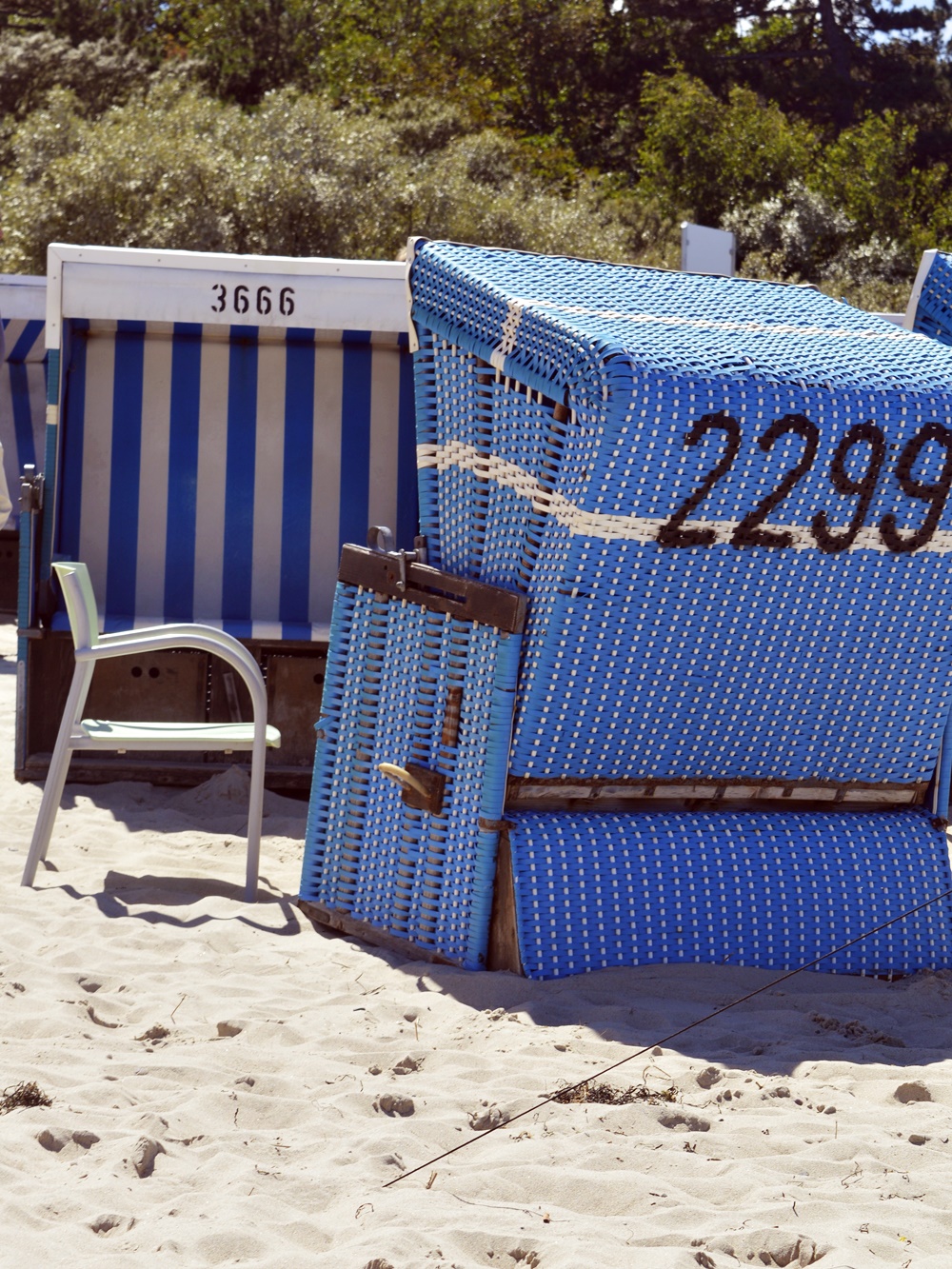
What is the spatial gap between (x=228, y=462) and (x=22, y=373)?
5119mm

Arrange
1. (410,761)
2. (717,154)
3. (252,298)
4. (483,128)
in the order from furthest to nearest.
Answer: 1. (483,128)
2. (717,154)
3. (252,298)
4. (410,761)

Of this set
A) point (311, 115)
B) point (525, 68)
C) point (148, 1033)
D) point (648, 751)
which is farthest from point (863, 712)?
point (525, 68)

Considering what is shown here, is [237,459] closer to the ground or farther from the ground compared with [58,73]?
closer to the ground

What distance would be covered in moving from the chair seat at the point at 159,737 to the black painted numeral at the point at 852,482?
1854 millimetres

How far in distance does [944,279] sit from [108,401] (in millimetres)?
3528

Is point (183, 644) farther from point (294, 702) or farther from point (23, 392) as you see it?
point (23, 392)

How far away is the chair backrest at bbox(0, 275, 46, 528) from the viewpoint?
10234mm

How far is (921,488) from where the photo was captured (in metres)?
3.30

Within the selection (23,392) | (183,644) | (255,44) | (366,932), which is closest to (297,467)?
(183,644)

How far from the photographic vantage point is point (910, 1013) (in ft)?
10.7

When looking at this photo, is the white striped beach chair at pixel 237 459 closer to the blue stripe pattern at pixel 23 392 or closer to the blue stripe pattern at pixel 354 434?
the blue stripe pattern at pixel 354 434

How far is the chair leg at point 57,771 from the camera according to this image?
13.5ft

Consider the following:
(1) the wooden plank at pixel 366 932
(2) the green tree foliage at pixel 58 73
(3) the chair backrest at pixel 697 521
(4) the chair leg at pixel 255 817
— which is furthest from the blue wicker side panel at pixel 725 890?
(2) the green tree foliage at pixel 58 73

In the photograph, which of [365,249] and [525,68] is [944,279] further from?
[525,68]
